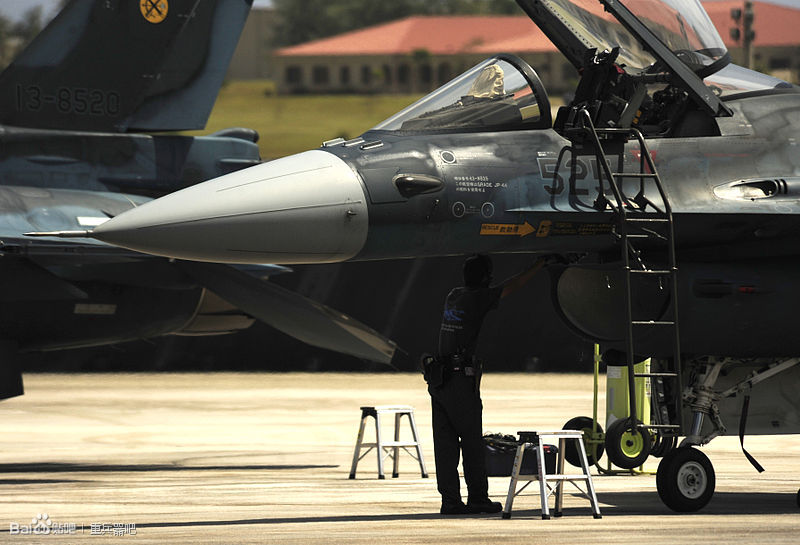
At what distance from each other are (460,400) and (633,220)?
1.68 meters

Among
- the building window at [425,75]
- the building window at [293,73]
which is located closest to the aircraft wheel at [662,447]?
the building window at [425,75]

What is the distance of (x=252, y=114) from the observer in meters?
103

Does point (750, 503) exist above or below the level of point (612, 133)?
below

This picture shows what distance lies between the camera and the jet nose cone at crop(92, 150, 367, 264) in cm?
850

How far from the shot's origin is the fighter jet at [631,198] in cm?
910

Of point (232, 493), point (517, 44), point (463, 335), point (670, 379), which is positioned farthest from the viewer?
point (517, 44)

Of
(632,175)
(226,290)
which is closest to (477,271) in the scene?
(632,175)

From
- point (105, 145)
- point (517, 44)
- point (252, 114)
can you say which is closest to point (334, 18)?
point (517, 44)

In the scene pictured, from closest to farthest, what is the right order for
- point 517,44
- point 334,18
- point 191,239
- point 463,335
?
point 191,239 < point 463,335 < point 517,44 < point 334,18

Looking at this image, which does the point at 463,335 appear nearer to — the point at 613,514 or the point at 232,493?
the point at 613,514

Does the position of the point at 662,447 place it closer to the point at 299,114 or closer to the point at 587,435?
the point at 587,435

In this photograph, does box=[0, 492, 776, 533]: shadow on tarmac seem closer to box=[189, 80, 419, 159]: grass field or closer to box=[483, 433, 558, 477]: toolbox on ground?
box=[483, 433, 558, 477]: toolbox on ground

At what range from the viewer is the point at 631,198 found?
9602 mm

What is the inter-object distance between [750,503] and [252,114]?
94439mm
